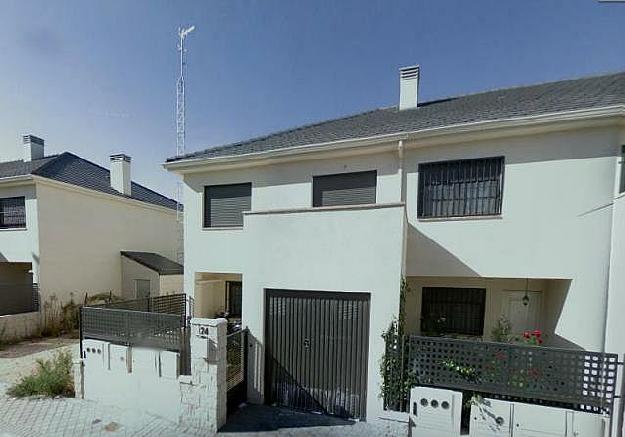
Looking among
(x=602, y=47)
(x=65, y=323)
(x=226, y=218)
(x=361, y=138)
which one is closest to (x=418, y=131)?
(x=361, y=138)

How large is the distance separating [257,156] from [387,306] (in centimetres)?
550

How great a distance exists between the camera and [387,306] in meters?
5.62

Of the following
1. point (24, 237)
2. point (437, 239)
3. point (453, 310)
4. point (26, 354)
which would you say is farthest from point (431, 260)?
point (24, 237)

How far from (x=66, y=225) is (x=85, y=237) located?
3.26ft

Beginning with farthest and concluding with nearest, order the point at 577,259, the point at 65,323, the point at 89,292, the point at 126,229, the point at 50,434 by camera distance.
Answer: the point at 126,229 → the point at 89,292 → the point at 65,323 → the point at 577,259 → the point at 50,434

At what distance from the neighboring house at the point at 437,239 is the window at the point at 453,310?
36mm

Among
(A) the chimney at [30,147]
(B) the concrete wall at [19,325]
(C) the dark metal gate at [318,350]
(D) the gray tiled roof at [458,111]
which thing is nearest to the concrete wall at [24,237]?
(B) the concrete wall at [19,325]

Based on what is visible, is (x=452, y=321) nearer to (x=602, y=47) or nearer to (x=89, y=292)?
(x=602, y=47)

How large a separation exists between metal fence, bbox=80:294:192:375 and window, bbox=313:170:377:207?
14.9ft

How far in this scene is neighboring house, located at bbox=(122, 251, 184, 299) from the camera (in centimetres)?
1415

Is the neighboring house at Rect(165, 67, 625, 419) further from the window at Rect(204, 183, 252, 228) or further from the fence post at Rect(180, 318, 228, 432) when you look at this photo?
the window at Rect(204, 183, 252, 228)

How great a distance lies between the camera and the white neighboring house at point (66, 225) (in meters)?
12.1

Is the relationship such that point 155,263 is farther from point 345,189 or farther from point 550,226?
point 550,226

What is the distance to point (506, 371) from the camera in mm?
4934
